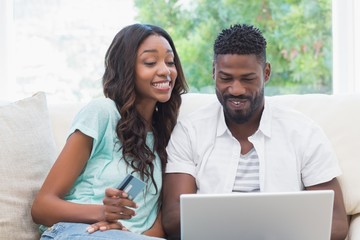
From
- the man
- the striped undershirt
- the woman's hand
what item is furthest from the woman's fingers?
the striped undershirt

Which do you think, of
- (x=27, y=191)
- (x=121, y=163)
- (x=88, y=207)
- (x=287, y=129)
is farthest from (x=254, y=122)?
(x=27, y=191)

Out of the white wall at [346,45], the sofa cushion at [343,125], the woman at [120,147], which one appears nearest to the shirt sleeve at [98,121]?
the woman at [120,147]

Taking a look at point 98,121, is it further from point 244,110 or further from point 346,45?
point 346,45

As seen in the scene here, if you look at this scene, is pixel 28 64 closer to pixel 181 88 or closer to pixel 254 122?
pixel 181 88

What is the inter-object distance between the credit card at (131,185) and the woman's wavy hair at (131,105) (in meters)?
0.29

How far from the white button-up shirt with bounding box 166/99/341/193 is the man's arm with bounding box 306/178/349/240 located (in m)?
0.02

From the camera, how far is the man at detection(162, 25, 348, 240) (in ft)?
6.25

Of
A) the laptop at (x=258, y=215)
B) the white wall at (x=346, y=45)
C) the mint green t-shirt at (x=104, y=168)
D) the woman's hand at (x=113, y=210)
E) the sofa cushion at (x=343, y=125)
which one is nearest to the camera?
the laptop at (x=258, y=215)

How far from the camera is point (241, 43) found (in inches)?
76.1

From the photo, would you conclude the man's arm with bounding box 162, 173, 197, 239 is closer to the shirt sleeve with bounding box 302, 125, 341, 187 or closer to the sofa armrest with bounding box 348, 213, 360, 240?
the shirt sleeve with bounding box 302, 125, 341, 187

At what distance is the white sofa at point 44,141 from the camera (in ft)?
6.06

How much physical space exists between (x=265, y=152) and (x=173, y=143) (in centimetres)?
30

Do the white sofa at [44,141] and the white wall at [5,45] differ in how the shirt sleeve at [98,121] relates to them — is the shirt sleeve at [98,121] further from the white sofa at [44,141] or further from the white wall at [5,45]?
the white wall at [5,45]

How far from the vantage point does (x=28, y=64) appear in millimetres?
2732
